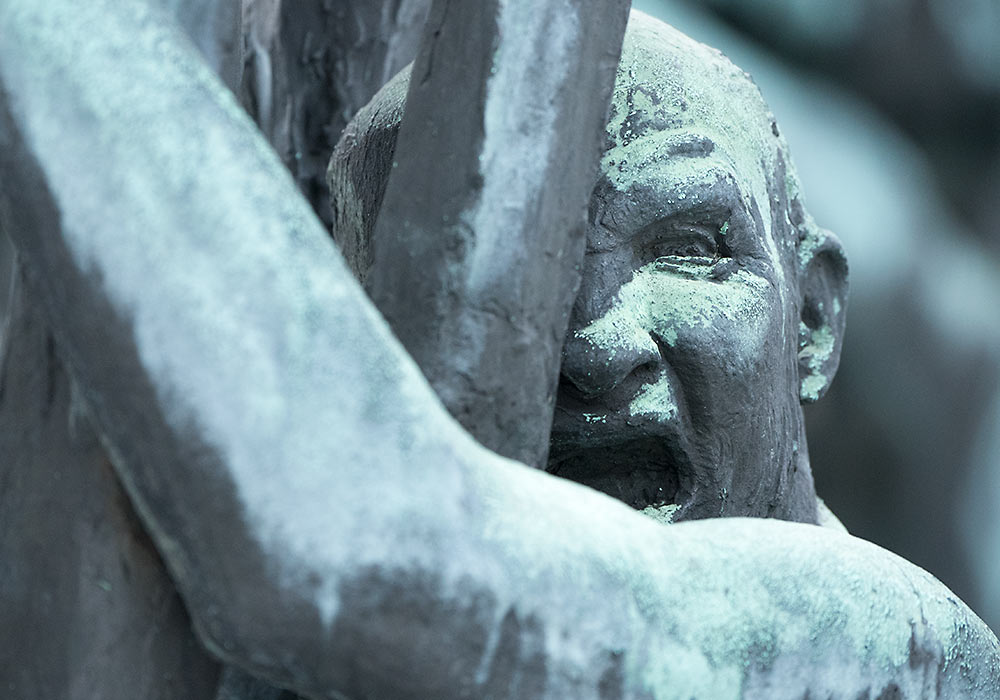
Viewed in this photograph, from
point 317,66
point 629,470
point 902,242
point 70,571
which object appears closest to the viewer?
point 70,571

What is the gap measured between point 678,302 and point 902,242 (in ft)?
10.9

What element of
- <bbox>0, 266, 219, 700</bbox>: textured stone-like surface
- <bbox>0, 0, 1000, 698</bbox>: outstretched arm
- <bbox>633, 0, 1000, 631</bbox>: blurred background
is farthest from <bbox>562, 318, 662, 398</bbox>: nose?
<bbox>633, 0, 1000, 631</bbox>: blurred background

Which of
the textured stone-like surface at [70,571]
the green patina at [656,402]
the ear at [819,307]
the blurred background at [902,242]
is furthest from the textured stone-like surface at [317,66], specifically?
the blurred background at [902,242]

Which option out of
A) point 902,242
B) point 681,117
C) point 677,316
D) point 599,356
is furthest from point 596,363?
point 902,242

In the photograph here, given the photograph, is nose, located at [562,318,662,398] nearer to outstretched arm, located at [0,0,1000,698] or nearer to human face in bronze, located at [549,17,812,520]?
human face in bronze, located at [549,17,812,520]

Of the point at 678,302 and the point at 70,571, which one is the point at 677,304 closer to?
the point at 678,302

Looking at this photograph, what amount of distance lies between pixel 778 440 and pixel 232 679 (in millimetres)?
559

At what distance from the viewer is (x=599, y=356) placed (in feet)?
3.27

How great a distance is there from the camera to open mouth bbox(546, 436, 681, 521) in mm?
1084

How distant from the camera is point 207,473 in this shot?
672 millimetres

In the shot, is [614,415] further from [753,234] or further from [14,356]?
[14,356]

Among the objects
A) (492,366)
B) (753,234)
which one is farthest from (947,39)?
(492,366)

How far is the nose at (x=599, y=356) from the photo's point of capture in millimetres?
997

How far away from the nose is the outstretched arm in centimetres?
23
